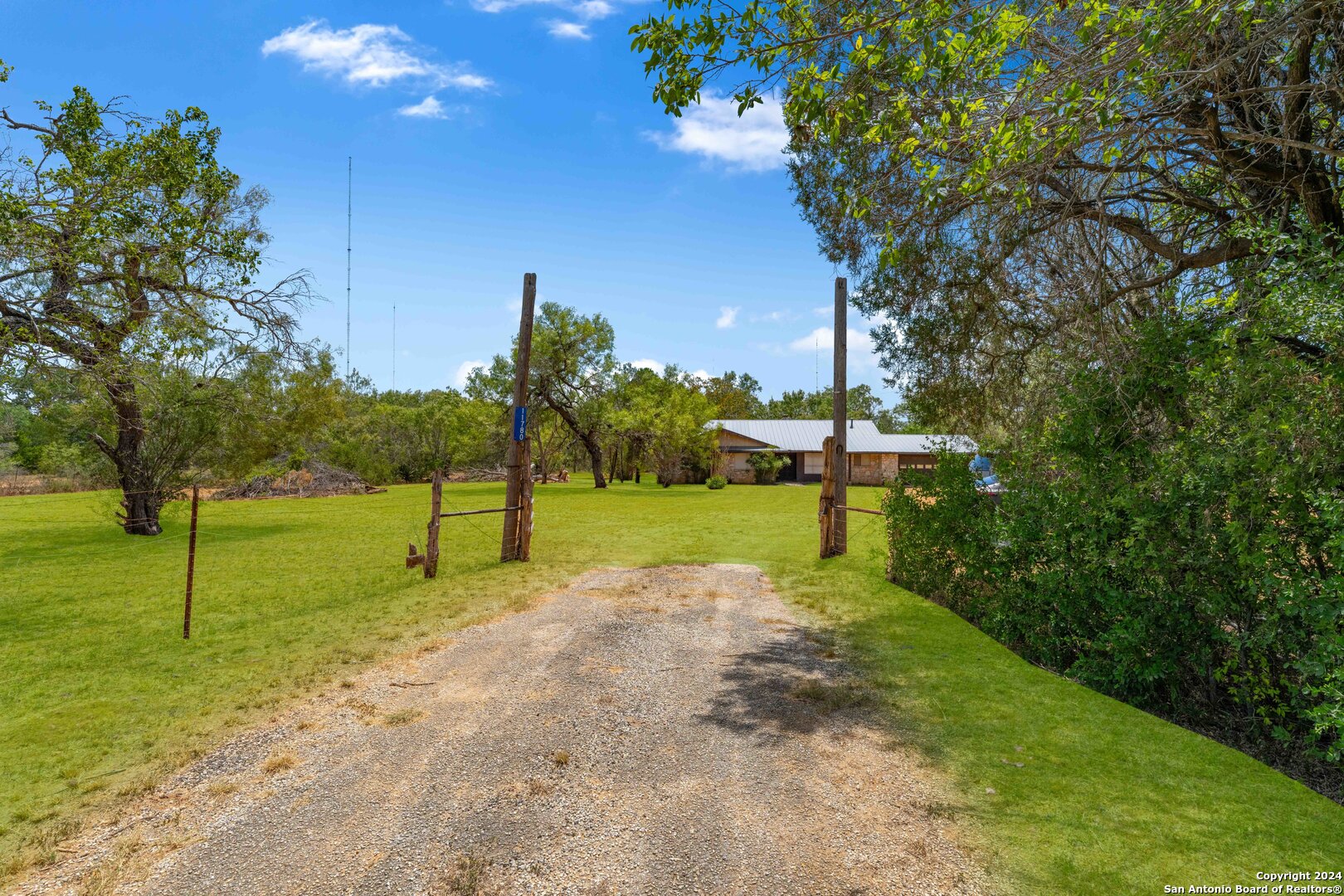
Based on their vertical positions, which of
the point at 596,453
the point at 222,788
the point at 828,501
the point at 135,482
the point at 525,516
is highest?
the point at 596,453

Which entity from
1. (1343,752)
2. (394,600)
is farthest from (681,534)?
(1343,752)

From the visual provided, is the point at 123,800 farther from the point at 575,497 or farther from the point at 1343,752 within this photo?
the point at 575,497

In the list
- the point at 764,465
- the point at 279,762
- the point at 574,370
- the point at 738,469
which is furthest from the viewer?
the point at 738,469

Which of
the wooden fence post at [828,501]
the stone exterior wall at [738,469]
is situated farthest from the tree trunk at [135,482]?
the stone exterior wall at [738,469]

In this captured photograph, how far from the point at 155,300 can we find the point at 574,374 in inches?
982

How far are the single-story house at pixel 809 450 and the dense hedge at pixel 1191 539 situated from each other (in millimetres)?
33167

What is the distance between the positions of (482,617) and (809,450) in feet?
117

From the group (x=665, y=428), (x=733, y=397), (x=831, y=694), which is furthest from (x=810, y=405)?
(x=831, y=694)

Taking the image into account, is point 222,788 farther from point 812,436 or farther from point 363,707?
point 812,436

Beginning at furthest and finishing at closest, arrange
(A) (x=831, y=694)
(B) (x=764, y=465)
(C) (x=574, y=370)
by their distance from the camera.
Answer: (B) (x=764, y=465) < (C) (x=574, y=370) < (A) (x=831, y=694)

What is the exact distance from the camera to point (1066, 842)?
363cm

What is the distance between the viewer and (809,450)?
4222 centimetres

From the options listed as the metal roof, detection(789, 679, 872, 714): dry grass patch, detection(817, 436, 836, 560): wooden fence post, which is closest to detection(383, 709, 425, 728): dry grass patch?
detection(789, 679, 872, 714): dry grass patch

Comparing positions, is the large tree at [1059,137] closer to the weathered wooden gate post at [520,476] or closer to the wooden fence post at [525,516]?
the weathered wooden gate post at [520,476]
